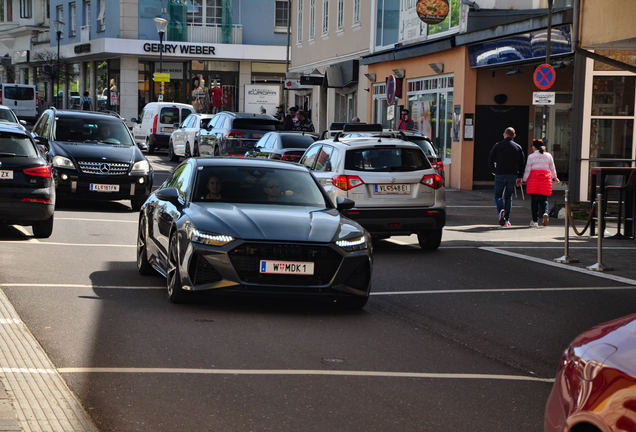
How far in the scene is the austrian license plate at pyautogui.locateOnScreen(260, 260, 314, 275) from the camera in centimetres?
796

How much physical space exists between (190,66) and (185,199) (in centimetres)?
5232

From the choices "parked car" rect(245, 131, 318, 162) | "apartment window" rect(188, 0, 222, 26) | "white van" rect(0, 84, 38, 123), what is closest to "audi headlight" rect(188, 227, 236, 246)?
"parked car" rect(245, 131, 318, 162)

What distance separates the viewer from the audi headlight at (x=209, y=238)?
26.2 ft

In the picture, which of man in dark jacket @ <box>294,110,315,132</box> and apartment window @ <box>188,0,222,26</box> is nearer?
man in dark jacket @ <box>294,110,315,132</box>

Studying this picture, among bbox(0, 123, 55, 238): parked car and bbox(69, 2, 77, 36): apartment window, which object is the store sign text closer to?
bbox(69, 2, 77, 36): apartment window

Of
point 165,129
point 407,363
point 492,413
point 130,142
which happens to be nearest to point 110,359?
point 407,363

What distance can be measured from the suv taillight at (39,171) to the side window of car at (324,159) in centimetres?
388

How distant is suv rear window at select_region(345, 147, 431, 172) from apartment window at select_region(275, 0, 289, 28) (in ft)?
163

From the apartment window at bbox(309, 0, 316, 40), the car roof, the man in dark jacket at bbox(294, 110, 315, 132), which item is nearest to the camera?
the car roof

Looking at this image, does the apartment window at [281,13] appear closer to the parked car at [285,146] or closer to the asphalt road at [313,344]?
the parked car at [285,146]

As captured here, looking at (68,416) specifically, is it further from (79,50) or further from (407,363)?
(79,50)

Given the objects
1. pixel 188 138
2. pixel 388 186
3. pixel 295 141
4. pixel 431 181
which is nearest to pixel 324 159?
pixel 388 186

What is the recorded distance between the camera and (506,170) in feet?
59.2

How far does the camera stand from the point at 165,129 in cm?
3838
